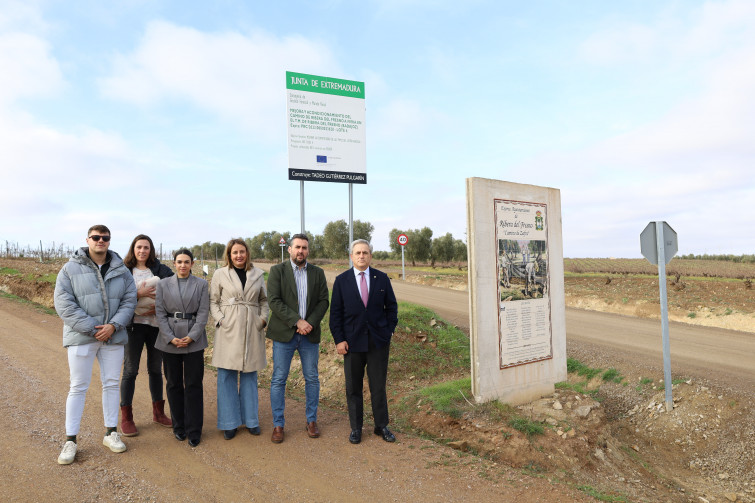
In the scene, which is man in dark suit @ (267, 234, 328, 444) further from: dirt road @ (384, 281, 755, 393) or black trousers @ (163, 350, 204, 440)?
dirt road @ (384, 281, 755, 393)

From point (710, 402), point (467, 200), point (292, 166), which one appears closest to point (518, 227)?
point (467, 200)

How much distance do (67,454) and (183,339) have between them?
1433mm

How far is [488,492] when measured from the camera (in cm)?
394

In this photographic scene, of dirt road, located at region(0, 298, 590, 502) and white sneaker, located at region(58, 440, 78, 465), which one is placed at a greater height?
white sneaker, located at region(58, 440, 78, 465)

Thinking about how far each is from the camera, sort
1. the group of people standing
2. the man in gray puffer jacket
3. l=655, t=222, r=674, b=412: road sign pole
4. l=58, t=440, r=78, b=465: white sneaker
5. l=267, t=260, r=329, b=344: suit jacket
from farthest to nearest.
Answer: l=655, t=222, r=674, b=412: road sign pole → l=267, t=260, r=329, b=344: suit jacket → the group of people standing → the man in gray puffer jacket → l=58, t=440, r=78, b=465: white sneaker

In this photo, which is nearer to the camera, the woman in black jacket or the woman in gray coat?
the woman in gray coat

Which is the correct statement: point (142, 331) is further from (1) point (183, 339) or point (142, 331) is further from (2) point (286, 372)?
(2) point (286, 372)

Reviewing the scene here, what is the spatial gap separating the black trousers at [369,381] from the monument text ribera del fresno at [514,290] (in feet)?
4.76

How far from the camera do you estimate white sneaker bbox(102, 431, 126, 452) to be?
454cm

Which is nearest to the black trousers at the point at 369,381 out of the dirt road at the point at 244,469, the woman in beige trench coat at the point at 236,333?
the dirt road at the point at 244,469

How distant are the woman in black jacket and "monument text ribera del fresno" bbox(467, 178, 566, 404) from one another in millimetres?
3856

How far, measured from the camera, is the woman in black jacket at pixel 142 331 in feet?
16.5

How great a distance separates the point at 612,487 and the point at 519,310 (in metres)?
2.35

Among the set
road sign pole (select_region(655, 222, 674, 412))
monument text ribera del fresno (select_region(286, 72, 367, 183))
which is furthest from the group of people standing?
monument text ribera del fresno (select_region(286, 72, 367, 183))
